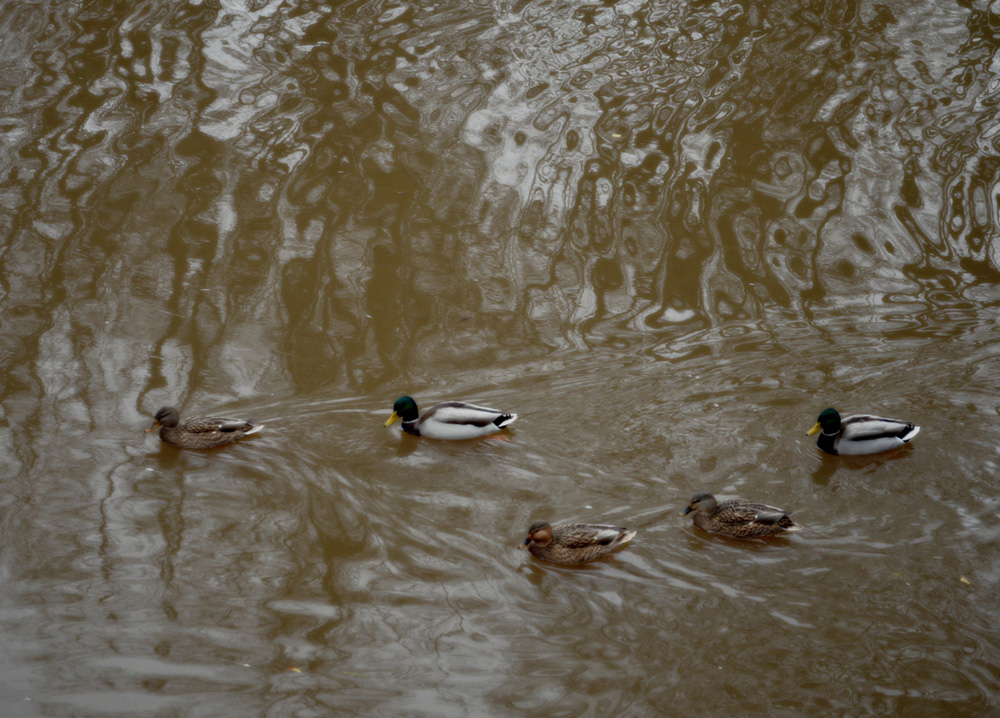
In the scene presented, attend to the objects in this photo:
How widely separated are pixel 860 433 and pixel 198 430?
456 cm

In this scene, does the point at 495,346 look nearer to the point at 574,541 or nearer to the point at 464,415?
the point at 464,415

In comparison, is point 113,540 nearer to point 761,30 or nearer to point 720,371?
point 720,371

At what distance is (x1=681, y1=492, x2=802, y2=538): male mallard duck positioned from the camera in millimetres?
6004

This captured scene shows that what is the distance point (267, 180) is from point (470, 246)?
7.83 feet

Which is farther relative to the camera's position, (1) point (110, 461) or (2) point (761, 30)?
(2) point (761, 30)

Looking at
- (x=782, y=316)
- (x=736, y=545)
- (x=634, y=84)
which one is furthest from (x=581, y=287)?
(x=634, y=84)

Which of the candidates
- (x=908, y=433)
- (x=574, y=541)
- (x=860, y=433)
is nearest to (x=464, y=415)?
(x=574, y=541)

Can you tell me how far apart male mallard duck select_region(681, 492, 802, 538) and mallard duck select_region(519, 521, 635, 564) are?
19.5 inches

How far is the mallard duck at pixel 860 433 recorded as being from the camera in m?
6.68


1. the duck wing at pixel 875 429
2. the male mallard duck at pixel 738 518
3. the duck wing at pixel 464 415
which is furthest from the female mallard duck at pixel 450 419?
the duck wing at pixel 875 429

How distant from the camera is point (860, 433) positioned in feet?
21.9

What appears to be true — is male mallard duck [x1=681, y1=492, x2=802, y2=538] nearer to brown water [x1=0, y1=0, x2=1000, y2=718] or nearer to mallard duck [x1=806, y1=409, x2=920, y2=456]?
brown water [x1=0, y1=0, x2=1000, y2=718]

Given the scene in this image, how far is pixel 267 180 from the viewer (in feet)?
32.6

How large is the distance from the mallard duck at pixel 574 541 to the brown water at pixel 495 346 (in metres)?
0.12
